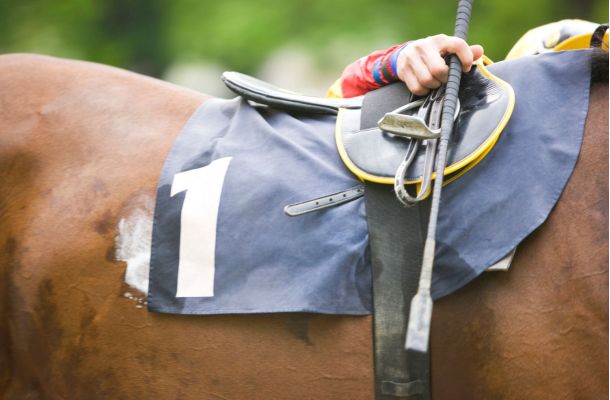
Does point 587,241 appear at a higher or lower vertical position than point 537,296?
higher

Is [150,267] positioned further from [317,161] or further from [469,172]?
[469,172]

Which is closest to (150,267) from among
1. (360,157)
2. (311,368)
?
(311,368)

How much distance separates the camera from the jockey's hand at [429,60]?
1.81 m

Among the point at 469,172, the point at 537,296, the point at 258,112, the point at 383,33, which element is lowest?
the point at 537,296

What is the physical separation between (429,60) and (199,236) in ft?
2.53

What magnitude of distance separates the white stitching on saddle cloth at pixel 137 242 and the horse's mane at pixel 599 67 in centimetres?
124

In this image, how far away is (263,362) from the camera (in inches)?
70.9

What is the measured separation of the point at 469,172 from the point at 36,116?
1353mm

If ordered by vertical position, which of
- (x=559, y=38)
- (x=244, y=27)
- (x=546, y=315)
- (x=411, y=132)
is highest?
(x=244, y=27)

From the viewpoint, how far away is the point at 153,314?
1.91 metres

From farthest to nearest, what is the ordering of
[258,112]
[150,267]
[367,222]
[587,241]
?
[258,112], [150,267], [367,222], [587,241]

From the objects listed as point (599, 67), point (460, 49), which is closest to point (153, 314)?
point (460, 49)

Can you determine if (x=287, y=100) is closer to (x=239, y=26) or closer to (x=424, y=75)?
(x=424, y=75)

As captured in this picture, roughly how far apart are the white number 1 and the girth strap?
17.1 inches
